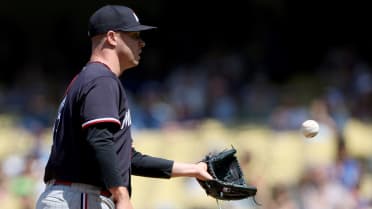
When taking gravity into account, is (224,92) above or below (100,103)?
below

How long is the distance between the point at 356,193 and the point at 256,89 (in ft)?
12.0

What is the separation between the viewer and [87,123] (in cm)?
460

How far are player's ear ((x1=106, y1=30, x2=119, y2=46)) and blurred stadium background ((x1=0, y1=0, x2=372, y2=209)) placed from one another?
493 cm

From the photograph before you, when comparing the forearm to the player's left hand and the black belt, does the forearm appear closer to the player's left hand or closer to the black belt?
the player's left hand

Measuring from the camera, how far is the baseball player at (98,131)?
4.60 metres

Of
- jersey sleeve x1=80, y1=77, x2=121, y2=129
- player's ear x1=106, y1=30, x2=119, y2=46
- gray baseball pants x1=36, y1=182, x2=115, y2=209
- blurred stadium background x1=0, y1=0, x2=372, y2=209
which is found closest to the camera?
jersey sleeve x1=80, y1=77, x2=121, y2=129

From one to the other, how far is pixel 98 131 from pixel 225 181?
113 cm

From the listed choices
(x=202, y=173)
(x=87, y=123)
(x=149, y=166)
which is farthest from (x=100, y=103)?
(x=202, y=173)

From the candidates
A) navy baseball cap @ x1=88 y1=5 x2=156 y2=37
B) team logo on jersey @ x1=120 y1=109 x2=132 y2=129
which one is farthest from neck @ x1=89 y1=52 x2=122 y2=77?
team logo on jersey @ x1=120 y1=109 x2=132 y2=129

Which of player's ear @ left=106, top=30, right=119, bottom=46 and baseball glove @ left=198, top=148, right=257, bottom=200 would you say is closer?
player's ear @ left=106, top=30, right=119, bottom=46

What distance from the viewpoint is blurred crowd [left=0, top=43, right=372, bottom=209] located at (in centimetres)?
1012

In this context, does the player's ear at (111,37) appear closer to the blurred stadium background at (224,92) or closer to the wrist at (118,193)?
the wrist at (118,193)

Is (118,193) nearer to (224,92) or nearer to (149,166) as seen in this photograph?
(149,166)

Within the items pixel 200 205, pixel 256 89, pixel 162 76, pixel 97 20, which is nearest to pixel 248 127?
pixel 256 89
